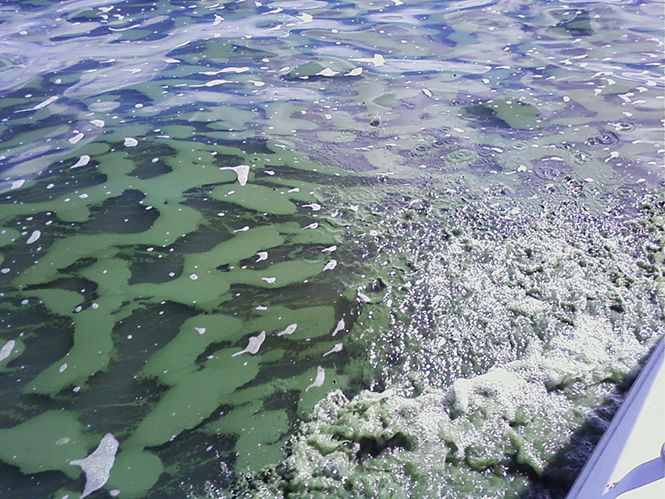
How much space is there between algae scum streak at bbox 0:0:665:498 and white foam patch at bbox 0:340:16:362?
16mm

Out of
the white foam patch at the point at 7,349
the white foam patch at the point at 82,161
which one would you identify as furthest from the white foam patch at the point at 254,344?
the white foam patch at the point at 82,161

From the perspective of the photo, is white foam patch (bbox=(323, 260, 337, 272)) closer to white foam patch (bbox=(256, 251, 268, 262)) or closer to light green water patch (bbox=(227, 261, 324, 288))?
light green water patch (bbox=(227, 261, 324, 288))

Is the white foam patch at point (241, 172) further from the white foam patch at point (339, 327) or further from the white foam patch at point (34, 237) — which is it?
the white foam patch at point (339, 327)

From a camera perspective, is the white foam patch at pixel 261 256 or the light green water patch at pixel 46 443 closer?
the light green water patch at pixel 46 443

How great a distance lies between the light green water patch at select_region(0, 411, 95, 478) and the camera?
248cm

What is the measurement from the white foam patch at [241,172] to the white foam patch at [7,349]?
2.08 meters

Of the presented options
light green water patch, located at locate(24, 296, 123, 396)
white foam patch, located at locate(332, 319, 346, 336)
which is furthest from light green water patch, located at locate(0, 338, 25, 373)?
white foam patch, located at locate(332, 319, 346, 336)

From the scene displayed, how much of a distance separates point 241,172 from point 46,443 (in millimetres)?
2734

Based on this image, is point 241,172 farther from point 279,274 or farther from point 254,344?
point 254,344

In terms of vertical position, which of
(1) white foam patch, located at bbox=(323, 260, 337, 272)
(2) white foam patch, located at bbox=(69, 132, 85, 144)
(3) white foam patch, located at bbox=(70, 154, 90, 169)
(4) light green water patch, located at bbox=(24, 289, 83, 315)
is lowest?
(1) white foam patch, located at bbox=(323, 260, 337, 272)

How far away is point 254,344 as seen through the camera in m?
3.11

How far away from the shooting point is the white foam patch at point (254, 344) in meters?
3.06

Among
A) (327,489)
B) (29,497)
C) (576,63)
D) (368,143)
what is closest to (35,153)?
(368,143)

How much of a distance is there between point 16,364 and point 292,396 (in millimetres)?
1572
